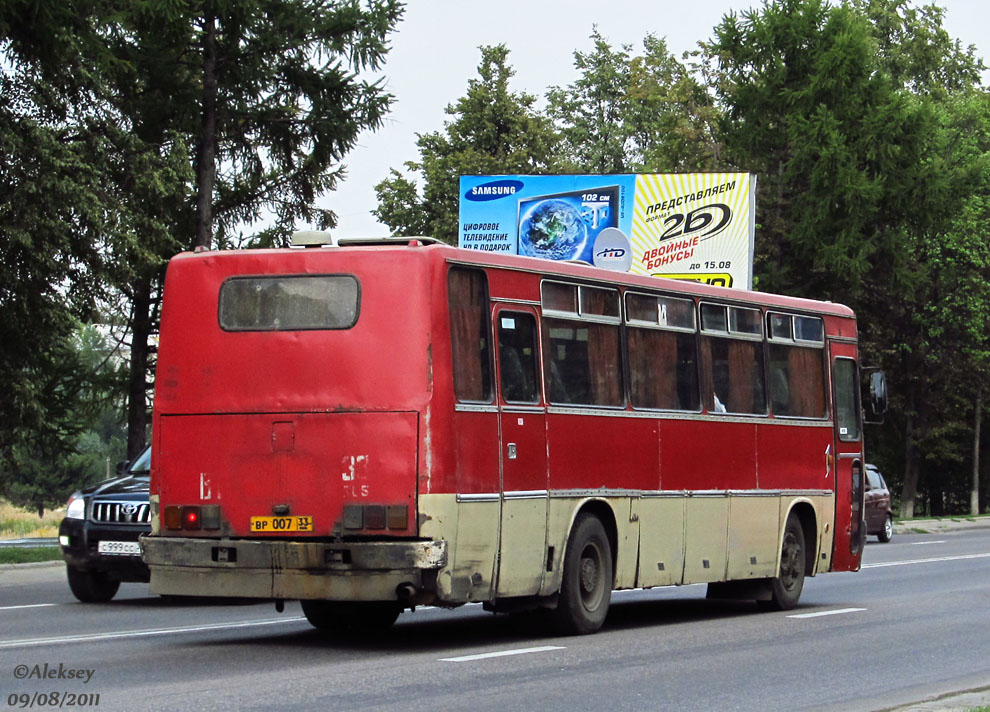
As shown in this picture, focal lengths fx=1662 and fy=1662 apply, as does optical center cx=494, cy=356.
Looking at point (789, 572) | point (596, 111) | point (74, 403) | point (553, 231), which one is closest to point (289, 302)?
point (789, 572)

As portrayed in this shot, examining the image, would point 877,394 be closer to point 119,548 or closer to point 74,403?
point 119,548

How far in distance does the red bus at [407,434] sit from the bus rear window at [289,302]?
0.05 ft

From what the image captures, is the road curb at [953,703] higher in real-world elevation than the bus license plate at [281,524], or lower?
lower

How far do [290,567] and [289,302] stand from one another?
2.00 metres

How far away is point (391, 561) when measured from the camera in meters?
11.7

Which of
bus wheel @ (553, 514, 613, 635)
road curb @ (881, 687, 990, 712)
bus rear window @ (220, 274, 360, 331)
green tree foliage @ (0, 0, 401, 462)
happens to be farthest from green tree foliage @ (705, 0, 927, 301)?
road curb @ (881, 687, 990, 712)

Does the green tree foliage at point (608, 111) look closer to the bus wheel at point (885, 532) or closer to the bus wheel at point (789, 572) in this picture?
the bus wheel at point (885, 532)

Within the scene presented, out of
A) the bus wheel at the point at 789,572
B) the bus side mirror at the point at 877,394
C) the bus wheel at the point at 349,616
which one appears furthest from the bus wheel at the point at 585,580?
the bus side mirror at the point at 877,394

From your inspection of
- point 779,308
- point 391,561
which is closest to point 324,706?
point 391,561

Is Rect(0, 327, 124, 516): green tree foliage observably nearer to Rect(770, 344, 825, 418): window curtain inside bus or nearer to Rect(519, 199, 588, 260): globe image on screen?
Rect(519, 199, 588, 260): globe image on screen

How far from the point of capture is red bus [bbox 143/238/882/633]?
39.2 ft

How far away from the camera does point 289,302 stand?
1253cm

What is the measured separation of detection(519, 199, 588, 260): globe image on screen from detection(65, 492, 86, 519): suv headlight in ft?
74.2

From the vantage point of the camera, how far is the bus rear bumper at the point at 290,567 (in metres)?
11.7
